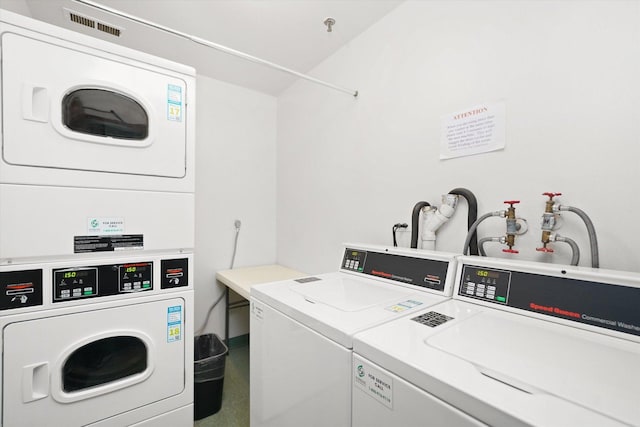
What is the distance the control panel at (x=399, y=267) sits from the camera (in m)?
1.18

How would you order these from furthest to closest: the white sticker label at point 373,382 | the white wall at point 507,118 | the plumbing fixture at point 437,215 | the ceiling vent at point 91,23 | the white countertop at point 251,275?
the white countertop at point 251,275
the ceiling vent at point 91,23
the plumbing fixture at point 437,215
the white wall at point 507,118
the white sticker label at point 373,382

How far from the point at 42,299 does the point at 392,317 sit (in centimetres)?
140

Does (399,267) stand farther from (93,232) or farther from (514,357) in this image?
(93,232)

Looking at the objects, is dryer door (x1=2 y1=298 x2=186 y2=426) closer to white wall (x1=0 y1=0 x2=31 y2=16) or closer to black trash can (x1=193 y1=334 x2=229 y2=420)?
black trash can (x1=193 y1=334 x2=229 y2=420)

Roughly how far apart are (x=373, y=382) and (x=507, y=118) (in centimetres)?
122

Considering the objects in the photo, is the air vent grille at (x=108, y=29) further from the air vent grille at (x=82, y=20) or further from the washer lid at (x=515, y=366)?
the washer lid at (x=515, y=366)

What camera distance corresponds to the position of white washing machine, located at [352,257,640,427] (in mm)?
521

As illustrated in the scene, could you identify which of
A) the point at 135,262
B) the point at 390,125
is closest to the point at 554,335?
the point at 390,125

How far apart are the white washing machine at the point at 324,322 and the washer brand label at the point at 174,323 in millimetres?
423

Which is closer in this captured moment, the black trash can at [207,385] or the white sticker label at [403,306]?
the white sticker label at [403,306]

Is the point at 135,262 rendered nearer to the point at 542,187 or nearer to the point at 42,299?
the point at 42,299

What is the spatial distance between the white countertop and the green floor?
74 cm

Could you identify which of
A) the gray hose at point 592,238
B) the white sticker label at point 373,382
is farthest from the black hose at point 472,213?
the white sticker label at point 373,382

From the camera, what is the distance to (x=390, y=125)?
1.74 metres
